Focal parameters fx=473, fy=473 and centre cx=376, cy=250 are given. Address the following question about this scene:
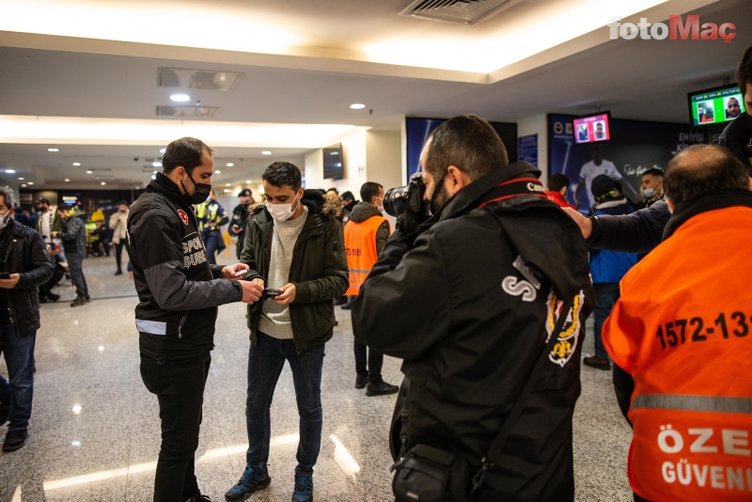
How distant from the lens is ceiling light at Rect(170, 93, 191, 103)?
5.67 m

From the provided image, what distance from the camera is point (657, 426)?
47.3 inches

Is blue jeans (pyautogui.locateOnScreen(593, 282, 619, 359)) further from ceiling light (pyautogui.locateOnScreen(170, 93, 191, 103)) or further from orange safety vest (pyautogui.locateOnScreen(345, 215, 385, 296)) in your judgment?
ceiling light (pyautogui.locateOnScreen(170, 93, 191, 103))

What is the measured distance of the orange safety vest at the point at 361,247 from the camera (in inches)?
152

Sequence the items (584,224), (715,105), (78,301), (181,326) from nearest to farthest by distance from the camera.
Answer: (584,224) → (181,326) → (715,105) → (78,301)

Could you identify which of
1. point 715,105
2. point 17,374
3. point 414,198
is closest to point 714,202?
point 414,198

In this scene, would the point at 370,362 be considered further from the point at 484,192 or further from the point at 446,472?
the point at 484,192

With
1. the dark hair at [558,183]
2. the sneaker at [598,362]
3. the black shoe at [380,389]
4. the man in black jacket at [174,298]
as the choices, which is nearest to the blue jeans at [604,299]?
the sneaker at [598,362]

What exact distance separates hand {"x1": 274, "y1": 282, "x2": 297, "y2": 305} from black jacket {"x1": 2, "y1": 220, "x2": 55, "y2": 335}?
5.94 ft

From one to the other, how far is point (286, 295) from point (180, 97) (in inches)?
185

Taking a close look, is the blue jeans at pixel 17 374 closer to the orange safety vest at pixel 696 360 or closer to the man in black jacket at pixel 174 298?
the man in black jacket at pixel 174 298

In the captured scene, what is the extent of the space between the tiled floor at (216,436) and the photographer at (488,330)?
140cm

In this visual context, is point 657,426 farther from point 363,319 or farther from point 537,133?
point 537,133

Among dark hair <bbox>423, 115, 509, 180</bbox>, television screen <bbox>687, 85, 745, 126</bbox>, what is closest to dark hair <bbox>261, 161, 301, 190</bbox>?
dark hair <bbox>423, 115, 509, 180</bbox>

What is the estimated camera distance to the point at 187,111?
21.5ft
